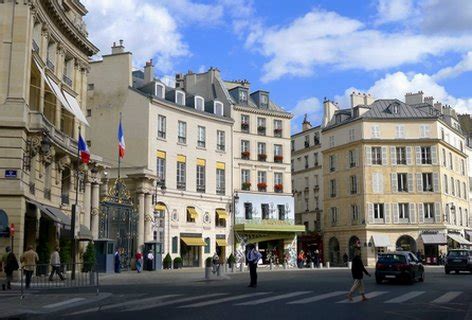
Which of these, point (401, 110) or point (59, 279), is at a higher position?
point (401, 110)

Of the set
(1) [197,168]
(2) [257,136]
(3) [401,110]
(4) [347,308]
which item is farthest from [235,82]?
(4) [347,308]

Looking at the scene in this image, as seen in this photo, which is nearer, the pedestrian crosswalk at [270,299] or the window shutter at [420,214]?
the pedestrian crosswalk at [270,299]

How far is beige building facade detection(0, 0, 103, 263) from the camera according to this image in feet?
85.0

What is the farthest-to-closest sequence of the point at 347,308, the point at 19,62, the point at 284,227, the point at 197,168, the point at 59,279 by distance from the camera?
the point at 284,227, the point at 197,168, the point at 19,62, the point at 59,279, the point at 347,308

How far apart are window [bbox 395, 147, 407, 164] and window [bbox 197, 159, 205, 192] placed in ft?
76.0

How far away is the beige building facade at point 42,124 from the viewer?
25906mm

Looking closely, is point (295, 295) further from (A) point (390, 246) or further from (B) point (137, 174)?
(A) point (390, 246)

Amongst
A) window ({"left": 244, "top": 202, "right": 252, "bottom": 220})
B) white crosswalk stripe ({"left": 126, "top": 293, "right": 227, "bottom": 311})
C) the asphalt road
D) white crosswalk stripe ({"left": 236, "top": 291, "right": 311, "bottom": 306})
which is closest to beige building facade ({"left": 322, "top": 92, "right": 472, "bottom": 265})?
window ({"left": 244, "top": 202, "right": 252, "bottom": 220})

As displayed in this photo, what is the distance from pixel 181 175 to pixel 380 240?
23.7 meters

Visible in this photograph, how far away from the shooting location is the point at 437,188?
60.7m

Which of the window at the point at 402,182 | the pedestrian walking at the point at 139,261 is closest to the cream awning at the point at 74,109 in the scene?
the pedestrian walking at the point at 139,261

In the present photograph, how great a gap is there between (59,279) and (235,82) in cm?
4167

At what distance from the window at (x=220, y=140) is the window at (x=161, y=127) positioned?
6245 millimetres

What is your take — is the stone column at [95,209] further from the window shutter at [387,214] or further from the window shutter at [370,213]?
the window shutter at [387,214]
